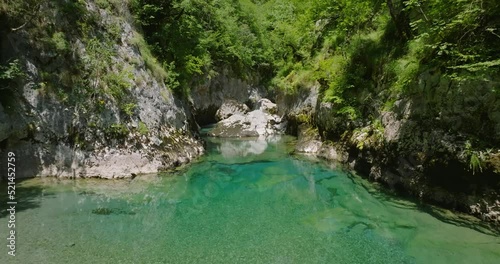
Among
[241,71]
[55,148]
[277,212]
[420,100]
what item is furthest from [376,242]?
[241,71]

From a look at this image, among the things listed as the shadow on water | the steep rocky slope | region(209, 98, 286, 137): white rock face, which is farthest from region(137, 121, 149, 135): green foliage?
region(209, 98, 286, 137): white rock face

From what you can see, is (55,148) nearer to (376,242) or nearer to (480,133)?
(376,242)

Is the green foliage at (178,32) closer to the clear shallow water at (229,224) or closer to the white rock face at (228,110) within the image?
the white rock face at (228,110)

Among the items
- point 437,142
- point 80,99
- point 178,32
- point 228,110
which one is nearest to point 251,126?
point 228,110

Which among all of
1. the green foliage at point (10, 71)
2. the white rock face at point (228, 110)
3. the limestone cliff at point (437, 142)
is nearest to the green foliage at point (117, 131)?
the green foliage at point (10, 71)

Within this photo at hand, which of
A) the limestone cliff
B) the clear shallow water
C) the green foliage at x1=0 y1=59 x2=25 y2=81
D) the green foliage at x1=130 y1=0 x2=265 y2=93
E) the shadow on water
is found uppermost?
the green foliage at x1=130 y1=0 x2=265 y2=93

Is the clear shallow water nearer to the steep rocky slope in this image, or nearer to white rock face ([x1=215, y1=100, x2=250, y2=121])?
the steep rocky slope

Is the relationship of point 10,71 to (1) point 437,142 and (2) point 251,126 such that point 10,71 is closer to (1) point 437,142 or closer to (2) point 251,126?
(1) point 437,142
